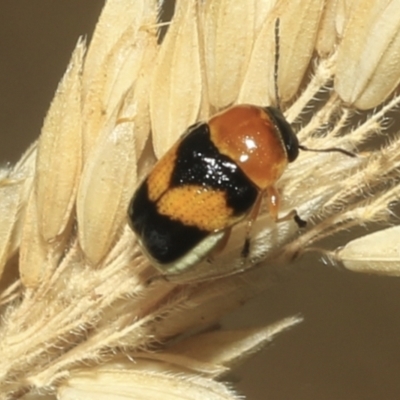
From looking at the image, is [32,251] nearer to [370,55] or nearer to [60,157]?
[60,157]

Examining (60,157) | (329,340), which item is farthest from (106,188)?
(329,340)

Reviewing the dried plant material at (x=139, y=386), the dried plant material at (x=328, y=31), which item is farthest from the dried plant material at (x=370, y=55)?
the dried plant material at (x=139, y=386)

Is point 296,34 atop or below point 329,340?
atop

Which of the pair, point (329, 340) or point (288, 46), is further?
point (329, 340)

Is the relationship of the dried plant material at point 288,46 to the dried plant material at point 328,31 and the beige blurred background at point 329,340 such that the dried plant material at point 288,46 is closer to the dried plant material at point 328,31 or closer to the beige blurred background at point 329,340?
the dried plant material at point 328,31

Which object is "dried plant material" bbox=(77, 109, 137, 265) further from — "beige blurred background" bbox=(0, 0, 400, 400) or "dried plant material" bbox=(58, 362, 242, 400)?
"beige blurred background" bbox=(0, 0, 400, 400)

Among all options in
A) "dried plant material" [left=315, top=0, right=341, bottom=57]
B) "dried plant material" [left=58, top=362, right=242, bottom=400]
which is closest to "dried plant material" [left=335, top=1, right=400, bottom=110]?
"dried plant material" [left=315, top=0, right=341, bottom=57]

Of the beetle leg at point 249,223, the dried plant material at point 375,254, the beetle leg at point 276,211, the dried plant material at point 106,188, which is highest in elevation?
the dried plant material at point 106,188
